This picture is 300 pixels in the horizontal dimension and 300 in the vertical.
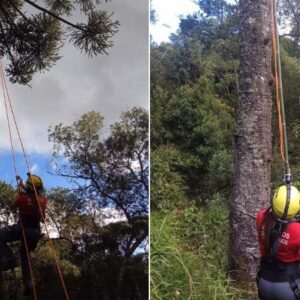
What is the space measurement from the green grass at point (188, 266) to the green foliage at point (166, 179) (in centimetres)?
Answer: 135

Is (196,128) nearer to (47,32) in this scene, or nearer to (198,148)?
(198,148)

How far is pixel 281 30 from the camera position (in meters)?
11.3

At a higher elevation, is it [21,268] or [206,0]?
[206,0]

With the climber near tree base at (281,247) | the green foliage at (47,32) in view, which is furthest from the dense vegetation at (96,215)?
the climber near tree base at (281,247)

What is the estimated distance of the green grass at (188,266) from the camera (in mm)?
3688

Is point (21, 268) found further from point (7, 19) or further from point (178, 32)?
point (178, 32)

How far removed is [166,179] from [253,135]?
3942 mm

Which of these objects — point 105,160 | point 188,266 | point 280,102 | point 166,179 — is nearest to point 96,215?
point 105,160

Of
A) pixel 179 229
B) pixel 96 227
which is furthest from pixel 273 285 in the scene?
pixel 179 229

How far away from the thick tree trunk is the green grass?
246mm

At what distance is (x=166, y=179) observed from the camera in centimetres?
774

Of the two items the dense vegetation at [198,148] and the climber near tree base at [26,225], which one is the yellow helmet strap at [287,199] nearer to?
the climber near tree base at [26,225]

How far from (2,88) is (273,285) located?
6.07ft

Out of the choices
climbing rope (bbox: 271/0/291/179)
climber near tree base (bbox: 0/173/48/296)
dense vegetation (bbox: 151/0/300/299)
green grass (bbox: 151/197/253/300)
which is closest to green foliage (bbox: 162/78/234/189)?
dense vegetation (bbox: 151/0/300/299)
